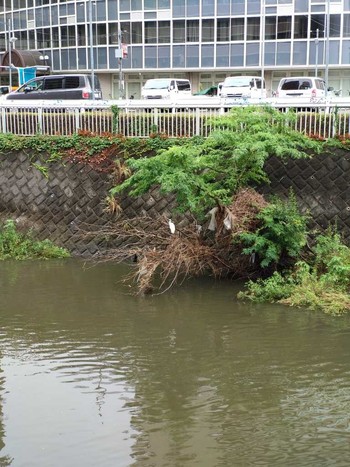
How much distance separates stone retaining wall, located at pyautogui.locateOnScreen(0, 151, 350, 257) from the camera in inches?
460

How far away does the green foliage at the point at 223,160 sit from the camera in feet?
34.3

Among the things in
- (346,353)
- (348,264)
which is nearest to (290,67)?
(348,264)

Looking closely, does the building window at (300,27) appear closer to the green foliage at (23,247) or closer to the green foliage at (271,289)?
the green foliage at (23,247)

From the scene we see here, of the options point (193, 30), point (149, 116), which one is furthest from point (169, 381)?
point (193, 30)

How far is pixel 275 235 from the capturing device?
10484 mm

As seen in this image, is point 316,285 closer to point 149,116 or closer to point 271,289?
Result: point 271,289

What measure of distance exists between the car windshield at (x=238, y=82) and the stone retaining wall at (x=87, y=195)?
16.3 meters

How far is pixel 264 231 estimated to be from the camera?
1055 centimetres

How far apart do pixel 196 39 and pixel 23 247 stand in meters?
28.7

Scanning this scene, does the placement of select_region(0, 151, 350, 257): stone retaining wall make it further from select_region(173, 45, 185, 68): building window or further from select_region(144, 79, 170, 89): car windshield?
select_region(173, 45, 185, 68): building window

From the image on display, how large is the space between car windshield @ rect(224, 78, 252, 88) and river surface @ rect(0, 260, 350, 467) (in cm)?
1931

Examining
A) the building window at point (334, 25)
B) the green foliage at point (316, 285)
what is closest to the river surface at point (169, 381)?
the green foliage at point (316, 285)

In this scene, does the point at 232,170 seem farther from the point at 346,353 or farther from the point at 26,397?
the point at 26,397

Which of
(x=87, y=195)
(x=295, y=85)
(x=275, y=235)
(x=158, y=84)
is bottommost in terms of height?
(x=275, y=235)
